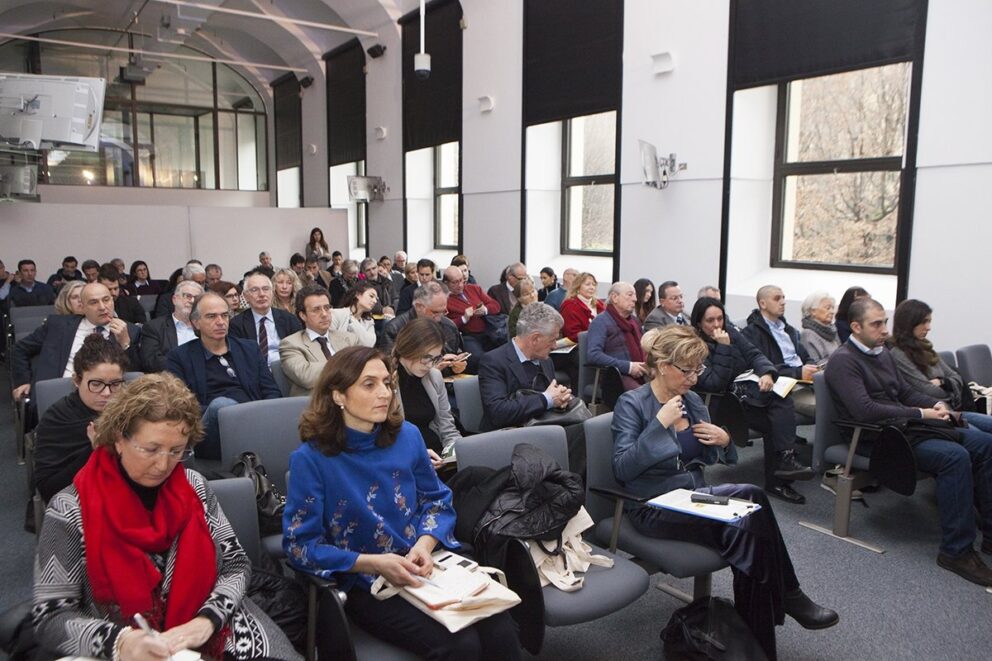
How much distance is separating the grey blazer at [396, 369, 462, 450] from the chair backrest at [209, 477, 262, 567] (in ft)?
4.12

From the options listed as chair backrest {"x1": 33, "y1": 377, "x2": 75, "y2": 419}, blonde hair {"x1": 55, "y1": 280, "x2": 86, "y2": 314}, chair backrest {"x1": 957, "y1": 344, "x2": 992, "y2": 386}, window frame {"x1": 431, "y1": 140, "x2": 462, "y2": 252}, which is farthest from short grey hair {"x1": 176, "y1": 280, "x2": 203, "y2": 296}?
window frame {"x1": 431, "y1": 140, "x2": 462, "y2": 252}

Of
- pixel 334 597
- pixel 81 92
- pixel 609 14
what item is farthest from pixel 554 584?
pixel 81 92

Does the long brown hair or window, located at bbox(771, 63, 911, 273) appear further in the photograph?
window, located at bbox(771, 63, 911, 273)

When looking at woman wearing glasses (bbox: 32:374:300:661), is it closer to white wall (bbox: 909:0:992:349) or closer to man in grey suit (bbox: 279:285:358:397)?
man in grey suit (bbox: 279:285:358:397)

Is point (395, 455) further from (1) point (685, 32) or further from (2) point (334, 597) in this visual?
(1) point (685, 32)

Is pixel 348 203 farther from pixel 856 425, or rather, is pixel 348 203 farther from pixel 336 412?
pixel 336 412

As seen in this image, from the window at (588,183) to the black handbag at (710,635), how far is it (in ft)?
21.2

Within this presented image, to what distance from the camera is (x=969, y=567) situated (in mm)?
3502

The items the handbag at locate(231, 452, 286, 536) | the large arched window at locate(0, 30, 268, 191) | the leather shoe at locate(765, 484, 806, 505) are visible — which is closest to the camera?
the handbag at locate(231, 452, 286, 536)

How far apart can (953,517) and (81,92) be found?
9655mm

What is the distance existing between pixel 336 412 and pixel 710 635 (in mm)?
1572

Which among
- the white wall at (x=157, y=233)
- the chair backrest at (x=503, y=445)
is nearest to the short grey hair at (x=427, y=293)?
the chair backrest at (x=503, y=445)

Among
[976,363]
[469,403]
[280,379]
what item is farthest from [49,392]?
[976,363]

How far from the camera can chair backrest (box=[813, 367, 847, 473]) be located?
3951 millimetres
